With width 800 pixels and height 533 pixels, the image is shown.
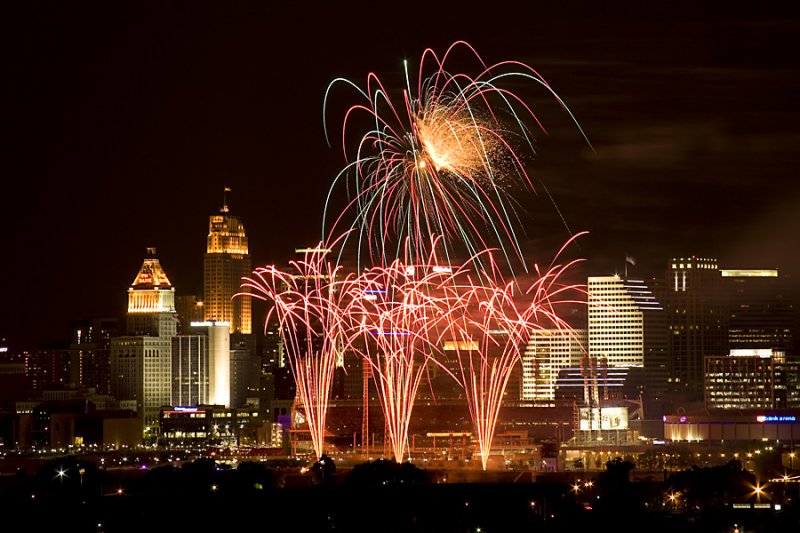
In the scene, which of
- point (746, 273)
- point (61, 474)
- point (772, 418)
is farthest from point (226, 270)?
point (61, 474)

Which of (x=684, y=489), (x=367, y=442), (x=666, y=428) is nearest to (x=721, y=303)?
(x=666, y=428)

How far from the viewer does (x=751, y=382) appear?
11412cm

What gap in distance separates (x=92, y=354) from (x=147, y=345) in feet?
33.7

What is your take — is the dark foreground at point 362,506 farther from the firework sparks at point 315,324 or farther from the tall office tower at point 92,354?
the tall office tower at point 92,354

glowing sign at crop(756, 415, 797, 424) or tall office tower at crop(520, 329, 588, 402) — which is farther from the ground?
tall office tower at crop(520, 329, 588, 402)

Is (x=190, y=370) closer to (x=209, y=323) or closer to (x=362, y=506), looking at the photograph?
(x=209, y=323)

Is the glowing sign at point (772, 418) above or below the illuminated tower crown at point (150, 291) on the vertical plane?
below

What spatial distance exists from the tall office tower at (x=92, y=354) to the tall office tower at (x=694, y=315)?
39.4 m

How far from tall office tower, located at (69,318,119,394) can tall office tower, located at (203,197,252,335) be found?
28.9 feet

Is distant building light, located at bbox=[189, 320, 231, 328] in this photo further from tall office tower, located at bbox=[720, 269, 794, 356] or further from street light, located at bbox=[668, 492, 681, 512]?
street light, located at bbox=[668, 492, 681, 512]

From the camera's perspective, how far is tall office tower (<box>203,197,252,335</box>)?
12862 centimetres

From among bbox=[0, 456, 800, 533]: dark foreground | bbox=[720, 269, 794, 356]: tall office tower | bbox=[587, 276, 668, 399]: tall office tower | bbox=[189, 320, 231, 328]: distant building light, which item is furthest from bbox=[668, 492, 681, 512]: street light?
bbox=[189, 320, 231, 328]: distant building light

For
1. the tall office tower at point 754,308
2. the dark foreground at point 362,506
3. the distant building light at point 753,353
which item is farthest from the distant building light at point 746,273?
the dark foreground at point 362,506

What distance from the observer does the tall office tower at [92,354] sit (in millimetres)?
133000
